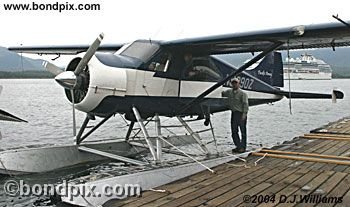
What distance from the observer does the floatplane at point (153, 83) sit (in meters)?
6.73

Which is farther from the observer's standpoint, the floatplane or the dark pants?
the dark pants

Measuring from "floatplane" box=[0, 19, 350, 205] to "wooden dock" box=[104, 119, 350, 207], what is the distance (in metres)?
0.76

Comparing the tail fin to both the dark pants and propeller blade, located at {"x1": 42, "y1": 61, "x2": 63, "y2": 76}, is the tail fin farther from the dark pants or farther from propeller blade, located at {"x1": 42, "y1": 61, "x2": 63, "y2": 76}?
propeller blade, located at {"x1": 42, "y1": 61, "x2": 63, "y2": 76}

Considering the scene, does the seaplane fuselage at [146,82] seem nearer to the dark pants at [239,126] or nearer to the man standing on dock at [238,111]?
the man standing on dock at [238,111]

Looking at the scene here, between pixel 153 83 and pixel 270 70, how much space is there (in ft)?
16.2

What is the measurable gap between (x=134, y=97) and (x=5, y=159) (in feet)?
9.46

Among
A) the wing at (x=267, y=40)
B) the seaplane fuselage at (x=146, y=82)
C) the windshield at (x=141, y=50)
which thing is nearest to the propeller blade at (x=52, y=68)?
the seaplane fuselage at (x=146, y=82)

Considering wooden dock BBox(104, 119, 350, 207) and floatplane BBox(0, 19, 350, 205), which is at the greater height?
floatplane BBox(0, 19, 350, 205)

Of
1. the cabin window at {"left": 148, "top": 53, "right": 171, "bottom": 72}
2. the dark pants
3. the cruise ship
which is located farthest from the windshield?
the cruise ship

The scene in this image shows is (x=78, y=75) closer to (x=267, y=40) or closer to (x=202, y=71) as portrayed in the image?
(x=202, y=71)

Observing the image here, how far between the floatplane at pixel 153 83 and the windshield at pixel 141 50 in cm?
2

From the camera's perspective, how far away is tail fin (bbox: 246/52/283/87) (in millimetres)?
11079

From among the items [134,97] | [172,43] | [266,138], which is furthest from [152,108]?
[266,138]

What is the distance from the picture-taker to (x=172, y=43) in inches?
308
